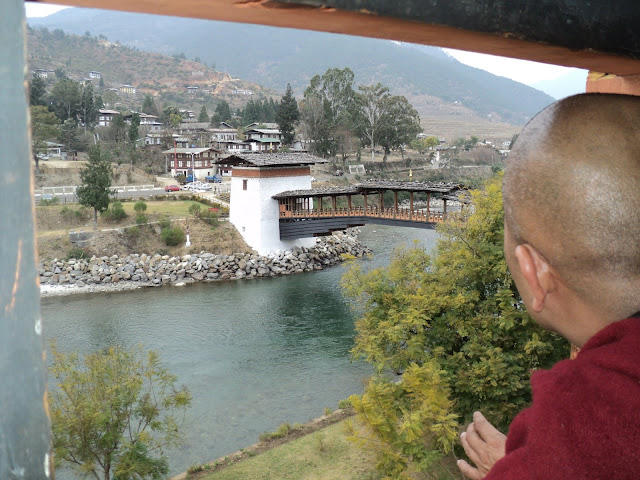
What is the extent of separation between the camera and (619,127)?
0.85m

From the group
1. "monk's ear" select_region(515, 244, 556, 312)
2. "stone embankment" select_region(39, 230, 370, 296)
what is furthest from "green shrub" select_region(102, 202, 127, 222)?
"monk's ear" select_region(515, 244, 556, 312)

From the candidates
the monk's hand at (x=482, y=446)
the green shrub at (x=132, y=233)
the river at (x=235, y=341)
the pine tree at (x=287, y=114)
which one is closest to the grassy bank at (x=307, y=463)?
the river at (x=235, y=341)

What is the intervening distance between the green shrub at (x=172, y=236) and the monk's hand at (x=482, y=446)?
2158 centimetres

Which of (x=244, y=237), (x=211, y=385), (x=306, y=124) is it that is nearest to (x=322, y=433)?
(x=211, y=385)

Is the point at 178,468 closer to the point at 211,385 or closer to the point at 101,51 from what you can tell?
the point at 211,385

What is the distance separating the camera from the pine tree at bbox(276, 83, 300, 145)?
1528 inches

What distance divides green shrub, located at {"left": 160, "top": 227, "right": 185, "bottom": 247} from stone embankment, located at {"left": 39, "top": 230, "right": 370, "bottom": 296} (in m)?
1.03

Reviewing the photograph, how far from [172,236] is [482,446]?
21677 millimetres

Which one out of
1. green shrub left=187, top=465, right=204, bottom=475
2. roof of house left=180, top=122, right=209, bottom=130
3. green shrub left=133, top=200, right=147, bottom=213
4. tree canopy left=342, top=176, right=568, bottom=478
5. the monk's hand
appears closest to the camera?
the monk's hand

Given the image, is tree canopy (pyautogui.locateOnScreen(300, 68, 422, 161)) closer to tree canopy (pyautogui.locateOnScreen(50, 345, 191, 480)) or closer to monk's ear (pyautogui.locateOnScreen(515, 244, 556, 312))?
tree canopy (pyautogui.locateOnScreen(50, 345, 191, 480))

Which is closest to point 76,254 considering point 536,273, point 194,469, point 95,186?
point 95,186

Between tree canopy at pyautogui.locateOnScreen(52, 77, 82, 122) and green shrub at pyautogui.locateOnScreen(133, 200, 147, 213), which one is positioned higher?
tree canopy at pyautogui.locateOnScreen(52, 77, 82, 122)

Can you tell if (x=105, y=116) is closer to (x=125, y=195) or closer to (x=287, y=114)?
(x=287, y=114)

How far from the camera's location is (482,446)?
1157 millimetres
